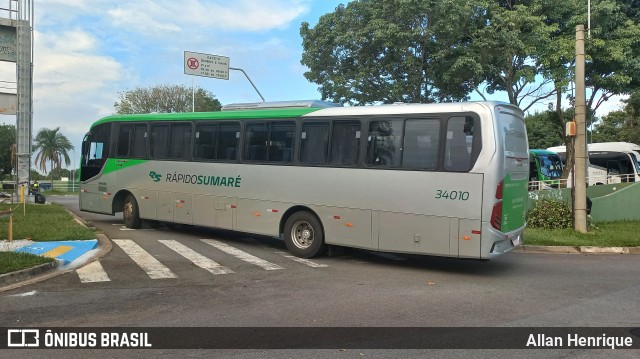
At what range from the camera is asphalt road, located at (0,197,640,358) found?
581 centimetres

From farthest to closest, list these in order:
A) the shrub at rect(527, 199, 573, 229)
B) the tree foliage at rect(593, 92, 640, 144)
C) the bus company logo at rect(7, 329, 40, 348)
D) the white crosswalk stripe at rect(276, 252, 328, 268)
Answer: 1. the tree foliage at rect(593, 92, 640, 144)
2. the shrub at rect(527, 199, 573, 229)
3. the white crosswalk stripe at rect(276, 252, 328, 268)
4. the bus company logo at rect(7, 329, 40, 348)

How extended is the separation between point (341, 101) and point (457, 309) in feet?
55.4

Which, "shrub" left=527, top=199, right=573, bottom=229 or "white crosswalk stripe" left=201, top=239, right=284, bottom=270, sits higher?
"shrub" left=527, top=199, right=573, bottom=229

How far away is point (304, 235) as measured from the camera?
10.4 m

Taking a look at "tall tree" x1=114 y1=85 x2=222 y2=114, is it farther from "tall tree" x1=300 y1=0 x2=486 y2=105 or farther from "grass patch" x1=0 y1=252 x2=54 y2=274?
"grass patch" x1=0 y1=252 x2=54 y2=274

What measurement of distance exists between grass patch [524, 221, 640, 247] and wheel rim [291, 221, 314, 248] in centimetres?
566

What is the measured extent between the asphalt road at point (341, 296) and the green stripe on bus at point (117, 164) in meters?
3.83

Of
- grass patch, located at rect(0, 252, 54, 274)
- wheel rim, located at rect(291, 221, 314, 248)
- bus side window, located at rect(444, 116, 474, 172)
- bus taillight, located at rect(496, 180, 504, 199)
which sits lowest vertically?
grass patch, located at rect(0, 252, 54, 274)

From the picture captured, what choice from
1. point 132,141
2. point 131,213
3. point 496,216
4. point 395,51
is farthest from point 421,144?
point 395,51

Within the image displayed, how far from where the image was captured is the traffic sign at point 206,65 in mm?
24203

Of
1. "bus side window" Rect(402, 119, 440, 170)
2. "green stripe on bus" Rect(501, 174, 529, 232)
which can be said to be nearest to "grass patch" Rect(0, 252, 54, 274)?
"bus side window" Rect(402, 119, 440, 170)

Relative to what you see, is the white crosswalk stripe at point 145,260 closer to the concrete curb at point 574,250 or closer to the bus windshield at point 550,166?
the concrete curb at point 574,250

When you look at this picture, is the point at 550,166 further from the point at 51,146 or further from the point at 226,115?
the point at 51,146

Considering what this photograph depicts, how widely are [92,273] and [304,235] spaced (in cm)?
410
